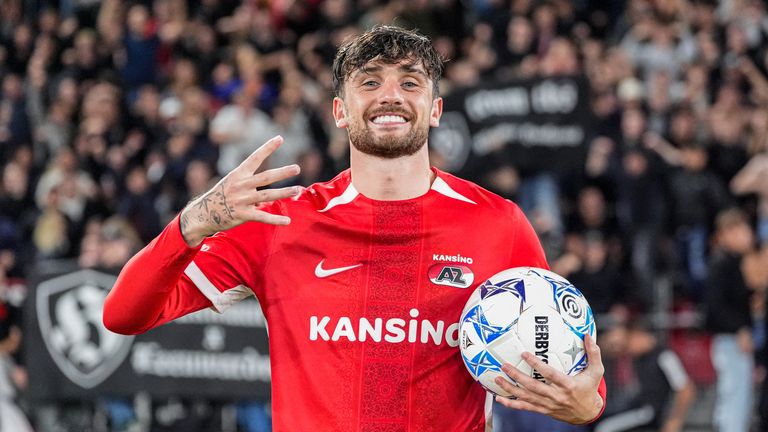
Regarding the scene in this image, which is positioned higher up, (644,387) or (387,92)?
(387,92)

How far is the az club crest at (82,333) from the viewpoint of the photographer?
10.6m

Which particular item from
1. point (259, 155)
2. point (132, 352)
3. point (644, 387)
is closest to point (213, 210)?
point (259, 155)

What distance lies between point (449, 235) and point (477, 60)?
900 centimetres

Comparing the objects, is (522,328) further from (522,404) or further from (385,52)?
(385,52)

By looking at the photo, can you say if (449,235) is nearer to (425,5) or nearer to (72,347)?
(72,347)

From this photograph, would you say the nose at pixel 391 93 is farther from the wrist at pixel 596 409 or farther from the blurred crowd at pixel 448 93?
the blurred crowd at pixel 448 93

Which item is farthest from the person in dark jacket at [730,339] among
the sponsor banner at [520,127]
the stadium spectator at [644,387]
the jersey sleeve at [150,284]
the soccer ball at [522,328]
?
the jersey sleeve at [150,284]

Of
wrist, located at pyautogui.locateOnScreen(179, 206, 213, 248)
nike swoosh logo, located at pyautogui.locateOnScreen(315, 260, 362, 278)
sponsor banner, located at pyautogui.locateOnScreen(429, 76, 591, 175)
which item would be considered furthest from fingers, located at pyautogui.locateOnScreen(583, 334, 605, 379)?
sponsor banner, located at pyautogui.locateOnScreen(429, 76, 591, 175)

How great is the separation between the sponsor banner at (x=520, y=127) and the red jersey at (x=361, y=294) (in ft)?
23.1

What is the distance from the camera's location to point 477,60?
529 inches

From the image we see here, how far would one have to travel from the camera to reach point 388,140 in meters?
4.52

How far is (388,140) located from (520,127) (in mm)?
7382

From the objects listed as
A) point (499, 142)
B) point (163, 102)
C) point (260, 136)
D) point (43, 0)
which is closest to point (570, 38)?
point (499, 142)

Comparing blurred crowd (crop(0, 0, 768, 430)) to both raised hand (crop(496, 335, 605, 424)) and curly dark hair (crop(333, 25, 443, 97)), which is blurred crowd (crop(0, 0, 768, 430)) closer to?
curly dark hair (crop(333, 25, 443, 97))
